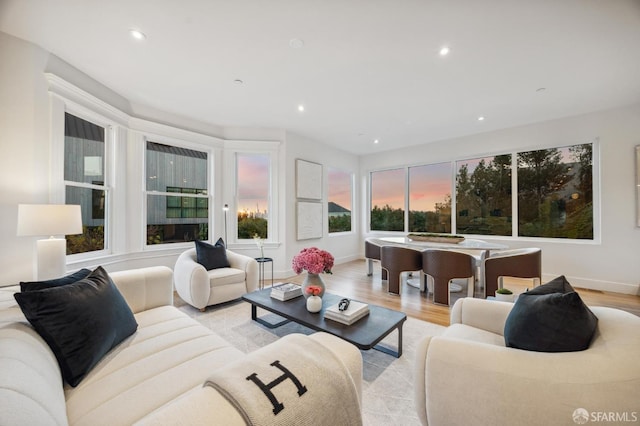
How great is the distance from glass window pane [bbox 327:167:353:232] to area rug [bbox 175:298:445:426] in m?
3.38

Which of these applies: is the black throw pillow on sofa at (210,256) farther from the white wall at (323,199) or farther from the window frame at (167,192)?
the white wall at (323,199)

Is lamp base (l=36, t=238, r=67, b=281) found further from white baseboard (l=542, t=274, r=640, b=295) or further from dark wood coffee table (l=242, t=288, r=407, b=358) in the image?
white baseboard (l=542, t=274, r=640, b=295)

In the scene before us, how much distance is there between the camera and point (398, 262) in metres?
3.74

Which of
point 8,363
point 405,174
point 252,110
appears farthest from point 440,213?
point 8,363

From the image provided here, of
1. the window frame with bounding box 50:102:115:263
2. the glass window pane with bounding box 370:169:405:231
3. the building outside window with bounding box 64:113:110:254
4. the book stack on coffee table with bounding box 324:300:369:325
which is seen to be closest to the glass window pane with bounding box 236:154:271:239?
the window frame with bounding box 50:102:115:263

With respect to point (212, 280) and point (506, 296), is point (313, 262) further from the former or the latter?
point (506, 296)

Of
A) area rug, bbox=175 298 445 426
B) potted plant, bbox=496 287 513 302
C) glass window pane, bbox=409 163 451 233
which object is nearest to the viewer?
area rug, bbox=175 298 445 426

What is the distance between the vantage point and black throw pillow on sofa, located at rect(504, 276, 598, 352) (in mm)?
1055

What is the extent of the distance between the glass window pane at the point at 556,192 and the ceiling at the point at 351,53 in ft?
2.58

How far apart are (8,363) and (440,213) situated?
6191 millimetres

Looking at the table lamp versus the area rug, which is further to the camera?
the table lamp

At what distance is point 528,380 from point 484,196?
4.99 meters

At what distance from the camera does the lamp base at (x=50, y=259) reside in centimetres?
219

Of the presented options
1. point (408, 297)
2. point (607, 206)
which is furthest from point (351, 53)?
point (607, 206)
